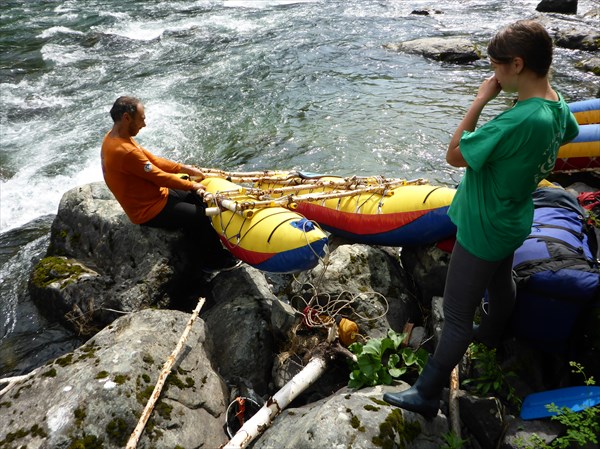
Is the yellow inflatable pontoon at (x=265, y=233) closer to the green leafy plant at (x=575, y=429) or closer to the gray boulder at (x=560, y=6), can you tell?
the green leafy plant at (x=575, y=429)

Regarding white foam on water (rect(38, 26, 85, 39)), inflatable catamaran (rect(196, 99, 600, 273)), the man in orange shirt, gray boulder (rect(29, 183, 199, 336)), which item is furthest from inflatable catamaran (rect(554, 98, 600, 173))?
white foam on water (rect(38, 26, 85, 39))

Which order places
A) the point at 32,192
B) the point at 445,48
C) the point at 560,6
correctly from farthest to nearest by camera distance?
the point at 560,6 → the point at 445,48 → the point at 32,192

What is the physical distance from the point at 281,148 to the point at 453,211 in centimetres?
625

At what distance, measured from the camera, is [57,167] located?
8727 millimetres

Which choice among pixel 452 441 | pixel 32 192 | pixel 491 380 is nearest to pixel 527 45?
pixel 491 380

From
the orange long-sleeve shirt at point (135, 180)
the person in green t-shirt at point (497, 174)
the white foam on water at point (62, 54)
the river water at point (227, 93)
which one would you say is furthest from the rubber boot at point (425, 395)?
the white foam on water at point (62, 54)

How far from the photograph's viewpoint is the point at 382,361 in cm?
369

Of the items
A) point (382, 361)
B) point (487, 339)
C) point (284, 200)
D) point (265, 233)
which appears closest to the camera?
point (487, 339)

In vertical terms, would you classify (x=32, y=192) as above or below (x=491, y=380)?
below

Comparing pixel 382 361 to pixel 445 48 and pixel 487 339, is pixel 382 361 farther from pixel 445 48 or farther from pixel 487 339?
pixel 445 48

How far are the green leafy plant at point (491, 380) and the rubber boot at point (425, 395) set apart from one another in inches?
16.7

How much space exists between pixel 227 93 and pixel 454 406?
30.8ft

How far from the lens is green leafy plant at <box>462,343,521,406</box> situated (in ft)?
10.6

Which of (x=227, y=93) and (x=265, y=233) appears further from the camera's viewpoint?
(x=227, y=93)
